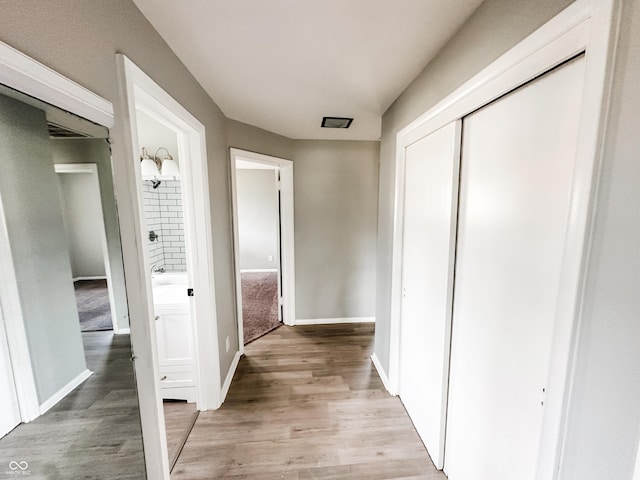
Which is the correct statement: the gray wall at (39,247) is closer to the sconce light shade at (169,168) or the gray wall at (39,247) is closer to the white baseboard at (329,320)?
the sconce light shade at (169,168)

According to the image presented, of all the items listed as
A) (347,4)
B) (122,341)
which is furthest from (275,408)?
(347,4)

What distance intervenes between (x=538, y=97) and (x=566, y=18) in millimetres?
222

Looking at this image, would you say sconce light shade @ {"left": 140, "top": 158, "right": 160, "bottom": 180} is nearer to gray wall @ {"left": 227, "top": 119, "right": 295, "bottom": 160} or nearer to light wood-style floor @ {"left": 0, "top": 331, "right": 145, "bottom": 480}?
gray wall @ {"left": 227, "top": 119, "right": 295, "bottom": 160}

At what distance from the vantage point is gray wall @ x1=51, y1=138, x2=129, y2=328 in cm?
83

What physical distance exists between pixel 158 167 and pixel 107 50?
1789mm

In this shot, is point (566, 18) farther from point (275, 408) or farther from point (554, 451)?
point (275, 408)

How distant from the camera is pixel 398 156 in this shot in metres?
1.94

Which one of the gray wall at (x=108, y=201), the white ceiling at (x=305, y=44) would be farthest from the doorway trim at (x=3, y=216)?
the white ceiling at (x=305, y=44)

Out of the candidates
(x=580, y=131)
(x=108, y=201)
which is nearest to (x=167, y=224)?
(x=108, y=201)

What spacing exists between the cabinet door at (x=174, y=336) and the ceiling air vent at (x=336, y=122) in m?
2.03

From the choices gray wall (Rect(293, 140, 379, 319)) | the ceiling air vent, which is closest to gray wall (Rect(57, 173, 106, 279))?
the ceiling air vent

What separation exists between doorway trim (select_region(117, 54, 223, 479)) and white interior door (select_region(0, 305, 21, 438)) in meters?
0.37

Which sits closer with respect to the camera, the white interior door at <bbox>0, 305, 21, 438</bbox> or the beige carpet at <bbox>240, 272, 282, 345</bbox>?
the white interior door at <bbox>0, 305, 21, 438</bbox>

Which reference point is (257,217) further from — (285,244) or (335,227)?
(335,227)
